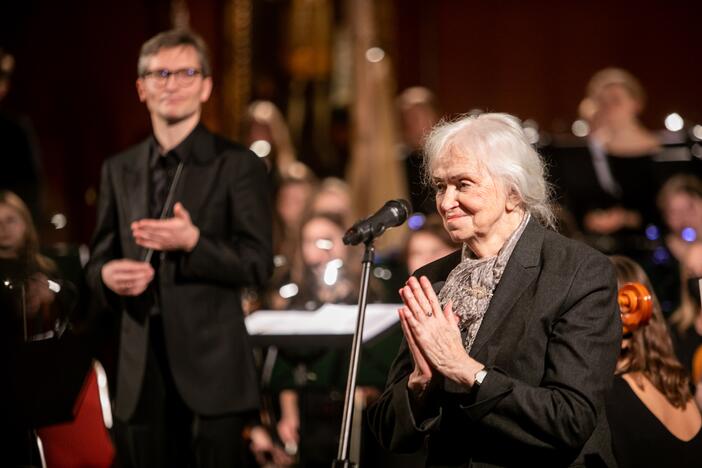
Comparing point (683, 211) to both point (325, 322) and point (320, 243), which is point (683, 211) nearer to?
point (320, 243)

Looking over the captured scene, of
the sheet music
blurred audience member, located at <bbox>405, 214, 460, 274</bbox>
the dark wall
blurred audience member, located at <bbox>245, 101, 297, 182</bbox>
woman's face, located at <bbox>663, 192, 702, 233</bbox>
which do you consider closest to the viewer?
the sheet music

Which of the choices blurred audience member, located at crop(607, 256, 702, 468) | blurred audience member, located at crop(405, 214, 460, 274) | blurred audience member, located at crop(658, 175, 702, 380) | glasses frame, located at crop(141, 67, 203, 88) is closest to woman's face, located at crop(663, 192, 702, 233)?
blurred audience member, located at crop(658, 175, 702, 380)

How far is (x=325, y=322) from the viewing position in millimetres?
4082

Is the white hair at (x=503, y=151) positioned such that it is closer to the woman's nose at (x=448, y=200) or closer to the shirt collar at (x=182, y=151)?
the woman's nose at (x=448, y=200)

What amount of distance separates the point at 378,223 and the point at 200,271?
0.74m

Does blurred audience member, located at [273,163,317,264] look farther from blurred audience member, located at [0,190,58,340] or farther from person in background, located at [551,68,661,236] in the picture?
blurred audience member, located at [0,190,58,340]

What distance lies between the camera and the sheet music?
12.9 feet

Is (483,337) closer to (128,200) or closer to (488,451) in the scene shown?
(488,451)

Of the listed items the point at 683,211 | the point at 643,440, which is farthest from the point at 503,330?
the point at 683,211

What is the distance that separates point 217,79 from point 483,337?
7.42 meters

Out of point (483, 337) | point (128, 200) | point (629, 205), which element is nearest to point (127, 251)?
point (128, 200)

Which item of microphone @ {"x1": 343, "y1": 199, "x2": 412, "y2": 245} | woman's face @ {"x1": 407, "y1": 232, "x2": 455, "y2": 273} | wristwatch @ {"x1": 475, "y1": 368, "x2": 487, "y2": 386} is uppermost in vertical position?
microphone @ {"x1": 343, "y1": 199, "x2": 412, "y2": 245}

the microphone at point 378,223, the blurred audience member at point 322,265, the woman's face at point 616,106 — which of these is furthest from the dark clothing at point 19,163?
the woman's face at point 616,106

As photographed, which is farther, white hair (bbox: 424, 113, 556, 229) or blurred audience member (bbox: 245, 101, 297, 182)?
blurred audience member (bbox: 245, 101, 297, 182)
